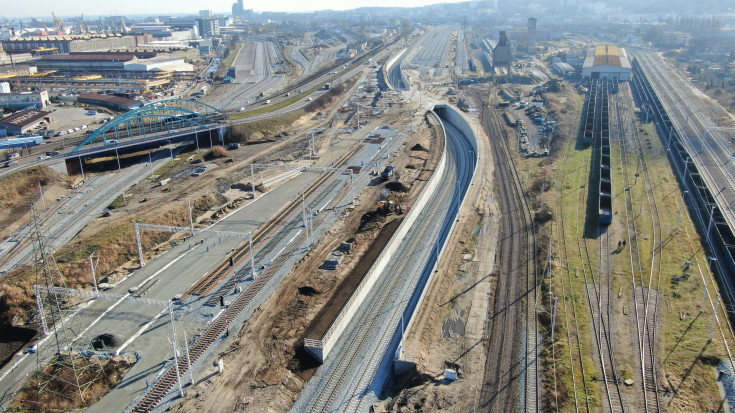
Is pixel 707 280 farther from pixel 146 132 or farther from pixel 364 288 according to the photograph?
pixel 146 132

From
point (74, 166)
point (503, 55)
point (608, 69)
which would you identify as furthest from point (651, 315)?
point (503, 55)

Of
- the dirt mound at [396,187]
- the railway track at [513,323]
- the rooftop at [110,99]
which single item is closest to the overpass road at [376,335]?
the dirt mound at [396,187]

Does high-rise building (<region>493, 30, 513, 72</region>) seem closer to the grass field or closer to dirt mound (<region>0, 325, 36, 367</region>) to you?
the grass field

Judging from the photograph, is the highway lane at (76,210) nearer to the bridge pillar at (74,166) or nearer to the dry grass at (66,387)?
the bridge pillar at (74,166)

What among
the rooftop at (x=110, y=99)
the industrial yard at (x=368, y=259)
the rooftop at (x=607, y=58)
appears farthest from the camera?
the rooftop at (x=607, y=58)

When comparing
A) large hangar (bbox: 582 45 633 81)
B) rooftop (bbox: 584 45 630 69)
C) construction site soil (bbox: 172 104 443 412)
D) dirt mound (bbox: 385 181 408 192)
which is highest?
rooftop (bbox: 584 45 630 69)

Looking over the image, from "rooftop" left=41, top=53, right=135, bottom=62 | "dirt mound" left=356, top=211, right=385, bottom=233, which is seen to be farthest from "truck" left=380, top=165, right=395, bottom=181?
"rooftop" left=41, top=53, right=135, bottom=62
